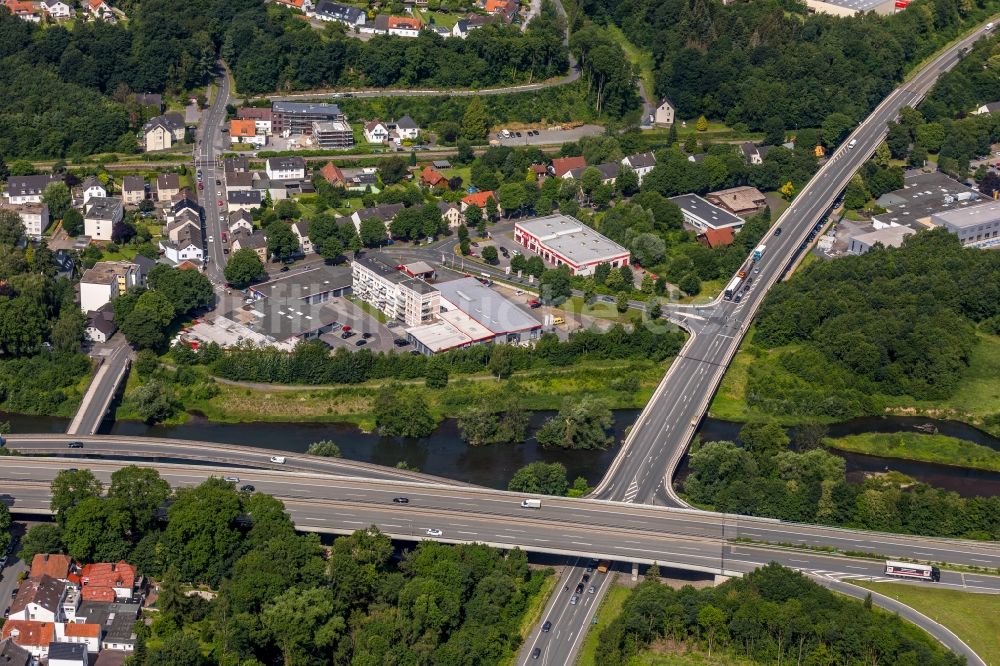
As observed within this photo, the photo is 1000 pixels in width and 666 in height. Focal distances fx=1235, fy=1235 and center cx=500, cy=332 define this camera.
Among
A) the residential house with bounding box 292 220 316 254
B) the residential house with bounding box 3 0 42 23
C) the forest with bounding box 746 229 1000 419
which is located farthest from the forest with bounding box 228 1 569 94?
the forest with bounding box 746 229 1000 419

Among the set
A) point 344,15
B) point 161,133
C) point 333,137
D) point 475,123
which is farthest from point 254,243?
point 344,15

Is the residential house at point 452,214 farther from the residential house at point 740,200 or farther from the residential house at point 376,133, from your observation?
the residential house at point 740,200

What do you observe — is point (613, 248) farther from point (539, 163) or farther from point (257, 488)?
point (257, 488)

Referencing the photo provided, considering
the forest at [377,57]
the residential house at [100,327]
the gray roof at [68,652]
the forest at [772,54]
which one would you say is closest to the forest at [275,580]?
the gray roof at [68,652]

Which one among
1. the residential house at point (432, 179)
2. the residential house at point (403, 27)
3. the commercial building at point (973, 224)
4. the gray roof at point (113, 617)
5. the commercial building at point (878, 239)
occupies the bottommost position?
the gray roof at point (113, 617)

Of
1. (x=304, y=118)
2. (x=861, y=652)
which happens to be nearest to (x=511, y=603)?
(x=861, y=652)

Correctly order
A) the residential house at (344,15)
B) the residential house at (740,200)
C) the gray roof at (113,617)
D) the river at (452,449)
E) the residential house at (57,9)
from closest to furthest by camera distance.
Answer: the gray roof at (113,617)
the river at (452,449)
the residential house at (740,200)
the residential house at (57,9)
the residential house at (344,15)
